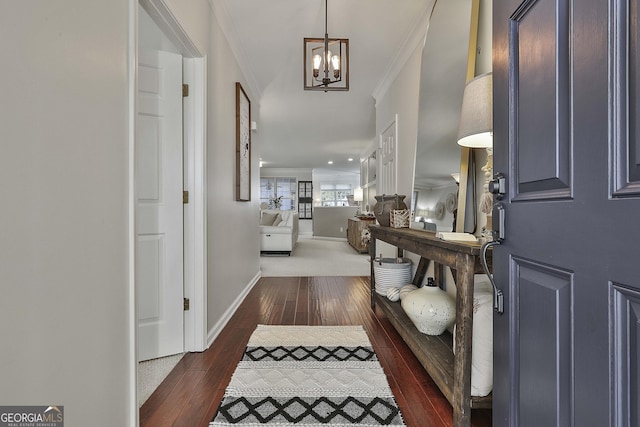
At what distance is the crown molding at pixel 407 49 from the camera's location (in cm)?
255

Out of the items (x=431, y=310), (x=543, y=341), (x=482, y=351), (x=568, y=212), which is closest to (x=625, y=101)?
(x=568, y=212)

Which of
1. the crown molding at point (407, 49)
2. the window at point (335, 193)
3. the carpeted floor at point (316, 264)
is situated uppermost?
the crown molding at point (407, 49)

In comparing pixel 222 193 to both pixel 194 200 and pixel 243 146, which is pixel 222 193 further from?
pixel 243 146

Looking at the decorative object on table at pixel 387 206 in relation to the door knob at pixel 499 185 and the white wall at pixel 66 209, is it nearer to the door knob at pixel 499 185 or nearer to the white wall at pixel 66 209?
the door knob at pixel 499 185

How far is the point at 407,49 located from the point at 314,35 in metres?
0.90

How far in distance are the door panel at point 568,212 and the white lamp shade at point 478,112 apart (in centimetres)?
37

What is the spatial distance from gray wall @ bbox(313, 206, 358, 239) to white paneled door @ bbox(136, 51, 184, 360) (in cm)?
762

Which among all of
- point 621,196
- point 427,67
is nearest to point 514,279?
point 621,196

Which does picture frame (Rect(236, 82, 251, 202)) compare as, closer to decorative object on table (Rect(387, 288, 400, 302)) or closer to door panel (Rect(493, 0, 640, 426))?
decorative object on table (Rect(387, 288, 400, 302))

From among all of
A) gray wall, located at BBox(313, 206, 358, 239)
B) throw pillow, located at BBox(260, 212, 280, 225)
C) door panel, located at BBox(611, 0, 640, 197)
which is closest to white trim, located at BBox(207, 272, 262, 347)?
door panel, located at BBox(611, 0, 640, 197)

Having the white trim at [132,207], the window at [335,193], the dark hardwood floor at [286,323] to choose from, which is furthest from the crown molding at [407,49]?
the window at [335,193]

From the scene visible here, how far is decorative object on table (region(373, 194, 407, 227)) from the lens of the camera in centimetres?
270

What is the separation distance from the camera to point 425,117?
241cm

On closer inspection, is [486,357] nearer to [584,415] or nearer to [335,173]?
[584,415]
